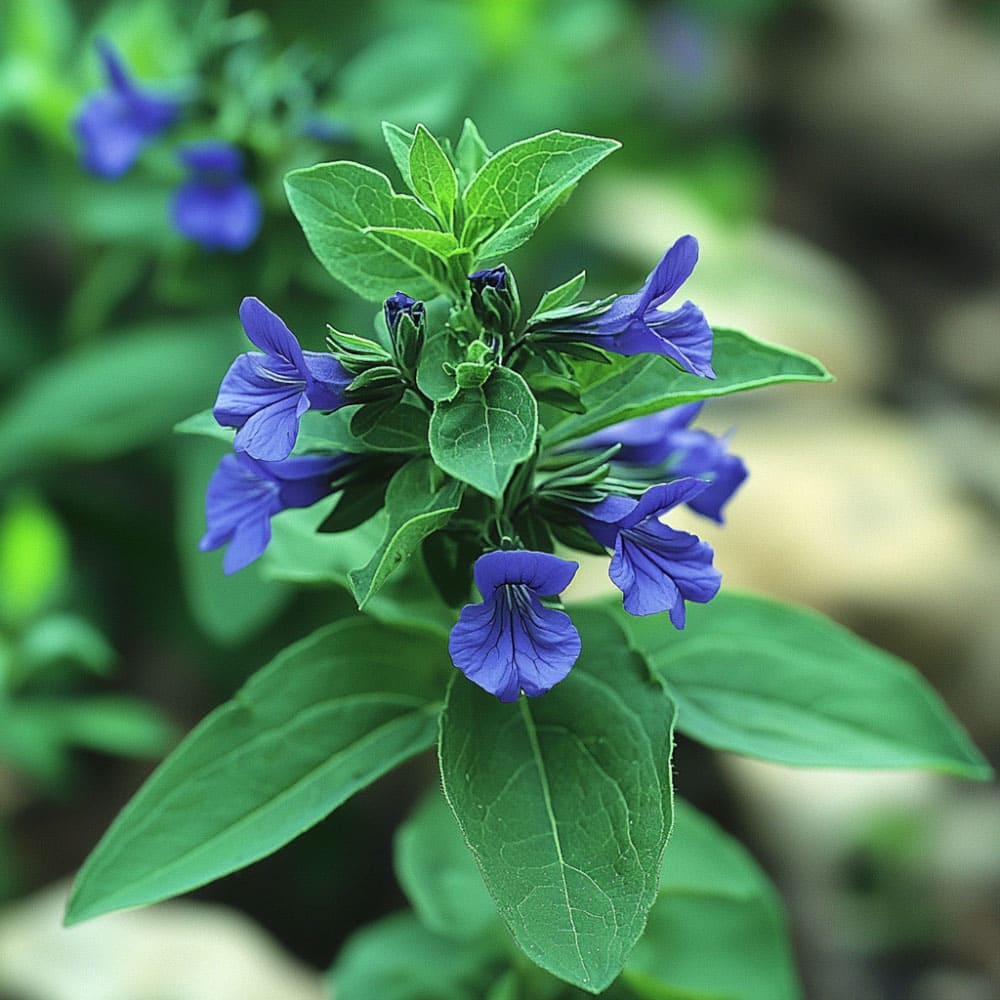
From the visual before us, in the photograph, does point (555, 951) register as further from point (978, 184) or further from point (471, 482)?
point (978, 184)

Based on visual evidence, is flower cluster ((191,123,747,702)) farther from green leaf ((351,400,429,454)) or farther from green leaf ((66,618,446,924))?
green leaf ((66,618,446,924))

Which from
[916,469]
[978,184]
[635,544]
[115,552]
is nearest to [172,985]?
[115,552]

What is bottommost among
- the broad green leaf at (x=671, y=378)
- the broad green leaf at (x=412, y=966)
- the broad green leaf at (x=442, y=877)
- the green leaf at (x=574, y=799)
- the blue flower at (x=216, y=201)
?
the broad green leaf at (x=412, y=966)

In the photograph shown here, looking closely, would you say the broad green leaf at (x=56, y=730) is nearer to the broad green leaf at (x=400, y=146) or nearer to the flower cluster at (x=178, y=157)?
the flower cluster at (x=178, y=157)

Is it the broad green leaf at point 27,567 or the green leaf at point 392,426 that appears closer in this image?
the green leaf at point 392,426

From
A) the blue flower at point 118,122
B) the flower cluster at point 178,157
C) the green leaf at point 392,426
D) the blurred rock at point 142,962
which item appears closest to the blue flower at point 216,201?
the flower cluster at point 178,157

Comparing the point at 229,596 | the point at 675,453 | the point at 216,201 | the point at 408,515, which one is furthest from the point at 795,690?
the point at 216,201

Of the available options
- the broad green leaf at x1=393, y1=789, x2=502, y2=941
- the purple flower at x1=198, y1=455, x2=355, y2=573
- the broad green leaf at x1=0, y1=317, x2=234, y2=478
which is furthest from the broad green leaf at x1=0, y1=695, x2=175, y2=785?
the purple flower at x1=198, y1=455, x2=355, y2=573

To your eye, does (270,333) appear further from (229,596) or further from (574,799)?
(229,596)

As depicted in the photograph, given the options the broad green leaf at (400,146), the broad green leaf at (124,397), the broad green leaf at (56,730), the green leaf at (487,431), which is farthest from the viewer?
the broad green leaf at (124,397)
